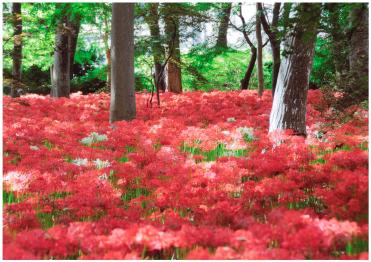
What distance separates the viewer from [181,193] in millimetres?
4488

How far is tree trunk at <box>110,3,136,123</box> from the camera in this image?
9.68 meters

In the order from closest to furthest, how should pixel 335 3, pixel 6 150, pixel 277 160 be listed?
pixel 335 3
pixel 277 160
pixel 6 150

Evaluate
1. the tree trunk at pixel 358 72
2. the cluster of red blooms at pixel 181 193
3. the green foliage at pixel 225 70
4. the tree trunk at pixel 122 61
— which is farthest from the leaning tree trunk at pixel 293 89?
the green foliage at pixel 225 70

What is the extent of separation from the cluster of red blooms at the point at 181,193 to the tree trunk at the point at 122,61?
0.64m

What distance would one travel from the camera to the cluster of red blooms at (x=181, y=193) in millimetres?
3041

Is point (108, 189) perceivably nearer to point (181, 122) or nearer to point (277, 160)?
point (277, 160)

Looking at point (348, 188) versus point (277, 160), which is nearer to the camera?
point (348, 188)

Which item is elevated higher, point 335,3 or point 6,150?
point 335,3

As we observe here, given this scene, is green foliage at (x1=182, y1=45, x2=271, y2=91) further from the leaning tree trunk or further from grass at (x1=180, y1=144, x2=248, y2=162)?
grass at (x1=180, y1=144, x2=248, y2=162)

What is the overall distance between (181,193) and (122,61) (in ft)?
19.3

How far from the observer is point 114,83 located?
984 cm

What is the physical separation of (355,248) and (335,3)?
251cm

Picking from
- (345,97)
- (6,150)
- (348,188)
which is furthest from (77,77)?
(348,188)

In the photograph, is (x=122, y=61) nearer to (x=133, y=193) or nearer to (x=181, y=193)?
(x=133, y=193)
